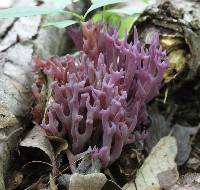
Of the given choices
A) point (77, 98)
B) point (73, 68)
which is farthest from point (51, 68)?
point (77, 98)

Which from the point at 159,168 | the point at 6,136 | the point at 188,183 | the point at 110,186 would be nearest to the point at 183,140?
the point at 159,168

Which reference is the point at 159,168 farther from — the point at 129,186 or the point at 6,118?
the point at 6,118

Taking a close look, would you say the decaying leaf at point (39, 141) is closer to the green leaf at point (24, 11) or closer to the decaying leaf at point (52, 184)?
the decaying leaf at point (52, 184)

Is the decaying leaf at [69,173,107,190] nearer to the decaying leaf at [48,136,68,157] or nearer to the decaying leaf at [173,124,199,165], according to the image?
the decaying leaf at [48,136,68,157]

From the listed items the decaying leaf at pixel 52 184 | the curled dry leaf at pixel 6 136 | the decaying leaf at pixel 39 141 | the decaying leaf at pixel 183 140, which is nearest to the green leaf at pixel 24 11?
the curled dry leaf at pixel 6 136

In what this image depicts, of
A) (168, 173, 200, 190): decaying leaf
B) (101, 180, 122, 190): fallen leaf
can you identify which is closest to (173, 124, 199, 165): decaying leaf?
(168, 173, 200, 190): decaying leaf

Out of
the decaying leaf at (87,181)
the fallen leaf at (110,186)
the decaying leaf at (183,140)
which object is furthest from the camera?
the decaying leaf at (183,140)

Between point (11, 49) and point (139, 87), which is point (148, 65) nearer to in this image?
point (139, 87)
